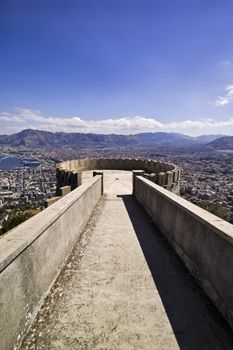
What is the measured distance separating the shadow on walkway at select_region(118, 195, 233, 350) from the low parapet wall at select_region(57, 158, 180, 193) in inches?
208

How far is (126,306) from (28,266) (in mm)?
1417

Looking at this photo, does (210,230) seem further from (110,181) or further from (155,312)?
(110,181)

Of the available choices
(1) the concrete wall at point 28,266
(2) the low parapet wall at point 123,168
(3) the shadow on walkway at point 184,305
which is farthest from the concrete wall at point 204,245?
(2) the low parapet wall at point 123,168

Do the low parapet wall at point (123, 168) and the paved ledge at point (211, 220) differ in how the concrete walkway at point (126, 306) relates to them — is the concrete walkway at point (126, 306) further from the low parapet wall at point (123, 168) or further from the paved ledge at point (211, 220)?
the low parapet wall at point (123, 168)

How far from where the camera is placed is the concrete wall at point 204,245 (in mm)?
2869

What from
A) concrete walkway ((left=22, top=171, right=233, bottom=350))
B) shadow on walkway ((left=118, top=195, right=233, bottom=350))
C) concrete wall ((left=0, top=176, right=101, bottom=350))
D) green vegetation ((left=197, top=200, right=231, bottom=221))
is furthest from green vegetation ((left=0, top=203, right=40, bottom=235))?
shadow on walkway ((left=118, top=195, right=233, bottom=350))

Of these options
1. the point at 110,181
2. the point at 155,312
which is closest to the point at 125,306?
the point at 155,312

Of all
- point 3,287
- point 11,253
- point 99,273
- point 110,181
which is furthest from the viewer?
point 110,181

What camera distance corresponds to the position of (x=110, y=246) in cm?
508

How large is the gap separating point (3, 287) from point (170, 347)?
1.84 m

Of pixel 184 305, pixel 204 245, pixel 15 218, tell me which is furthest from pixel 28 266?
pixel 15 218

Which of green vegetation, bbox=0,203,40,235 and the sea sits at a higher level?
green vegetation, bbox=0,203,40,235

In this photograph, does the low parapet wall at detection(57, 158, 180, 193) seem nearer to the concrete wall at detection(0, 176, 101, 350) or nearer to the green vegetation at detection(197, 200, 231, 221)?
the concrete wall at detection(0, 176, 101, 350)

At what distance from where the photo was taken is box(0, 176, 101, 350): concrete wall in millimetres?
2221
